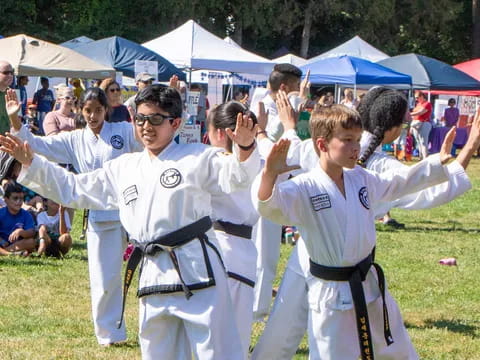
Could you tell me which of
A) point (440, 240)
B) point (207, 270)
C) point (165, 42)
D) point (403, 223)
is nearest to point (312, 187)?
point (207, 270)

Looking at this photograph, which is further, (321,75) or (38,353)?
(321,75)

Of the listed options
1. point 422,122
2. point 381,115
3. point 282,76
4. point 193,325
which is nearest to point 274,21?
point 422,122

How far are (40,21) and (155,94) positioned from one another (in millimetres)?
36619

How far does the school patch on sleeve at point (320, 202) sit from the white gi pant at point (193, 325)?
58 cm

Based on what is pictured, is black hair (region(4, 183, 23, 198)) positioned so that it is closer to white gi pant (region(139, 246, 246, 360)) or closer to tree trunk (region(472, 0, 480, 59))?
white gi pant (region(139, 246, 246, 360))

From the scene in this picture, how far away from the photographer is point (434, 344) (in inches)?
285

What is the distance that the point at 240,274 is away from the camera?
226 inches

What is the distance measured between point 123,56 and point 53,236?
10295mm

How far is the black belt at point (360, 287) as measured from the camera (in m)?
4.62

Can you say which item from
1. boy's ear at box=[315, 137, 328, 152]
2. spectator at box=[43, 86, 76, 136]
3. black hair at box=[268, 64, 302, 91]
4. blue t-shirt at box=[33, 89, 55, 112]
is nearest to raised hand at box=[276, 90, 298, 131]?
boy's ear at box=[315, 137, 328, 152]

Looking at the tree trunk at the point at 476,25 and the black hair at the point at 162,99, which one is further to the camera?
the tree trunk at the point at 476,25

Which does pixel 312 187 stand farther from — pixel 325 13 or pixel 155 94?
pixel 325 13

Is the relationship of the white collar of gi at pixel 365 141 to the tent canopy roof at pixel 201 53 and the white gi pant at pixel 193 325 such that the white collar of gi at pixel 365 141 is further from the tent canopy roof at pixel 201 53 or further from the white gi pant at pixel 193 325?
the tent canopy roof at pixel 201 53

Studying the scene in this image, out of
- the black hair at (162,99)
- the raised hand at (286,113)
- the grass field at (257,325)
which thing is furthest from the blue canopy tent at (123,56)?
the black hair at (162,99)
